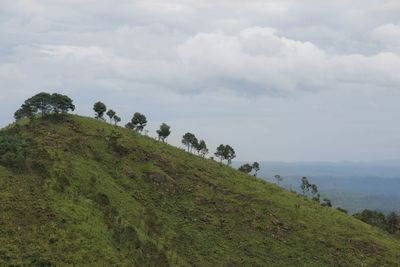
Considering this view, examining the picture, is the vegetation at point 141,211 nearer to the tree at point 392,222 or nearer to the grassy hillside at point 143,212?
the grassy hillside at point 143,212

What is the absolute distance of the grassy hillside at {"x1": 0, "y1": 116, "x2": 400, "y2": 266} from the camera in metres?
59.7

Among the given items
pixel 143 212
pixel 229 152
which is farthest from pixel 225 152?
pixel 143 212

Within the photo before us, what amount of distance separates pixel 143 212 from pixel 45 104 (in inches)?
1513

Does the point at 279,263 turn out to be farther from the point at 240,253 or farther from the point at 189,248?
the point at 189,248

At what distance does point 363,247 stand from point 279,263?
20.6 metres

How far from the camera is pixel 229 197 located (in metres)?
95.9

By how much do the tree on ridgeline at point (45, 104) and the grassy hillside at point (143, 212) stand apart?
9.63 feet

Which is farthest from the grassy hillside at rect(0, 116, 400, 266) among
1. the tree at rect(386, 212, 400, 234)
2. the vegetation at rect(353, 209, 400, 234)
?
the tree at rect(386, 212, 400, 234)

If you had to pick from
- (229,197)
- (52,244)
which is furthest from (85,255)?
(229,197)

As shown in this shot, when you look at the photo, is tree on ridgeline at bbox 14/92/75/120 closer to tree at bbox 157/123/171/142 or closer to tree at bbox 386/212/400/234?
tree at bbox 157/123/171/142

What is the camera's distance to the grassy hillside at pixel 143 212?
59.7m

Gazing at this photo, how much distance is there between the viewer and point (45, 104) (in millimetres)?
102125

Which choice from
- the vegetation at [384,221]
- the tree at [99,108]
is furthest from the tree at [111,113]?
the vegetation at [384,221]

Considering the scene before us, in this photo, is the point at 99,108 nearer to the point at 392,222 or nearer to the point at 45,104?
the point at 45,104
